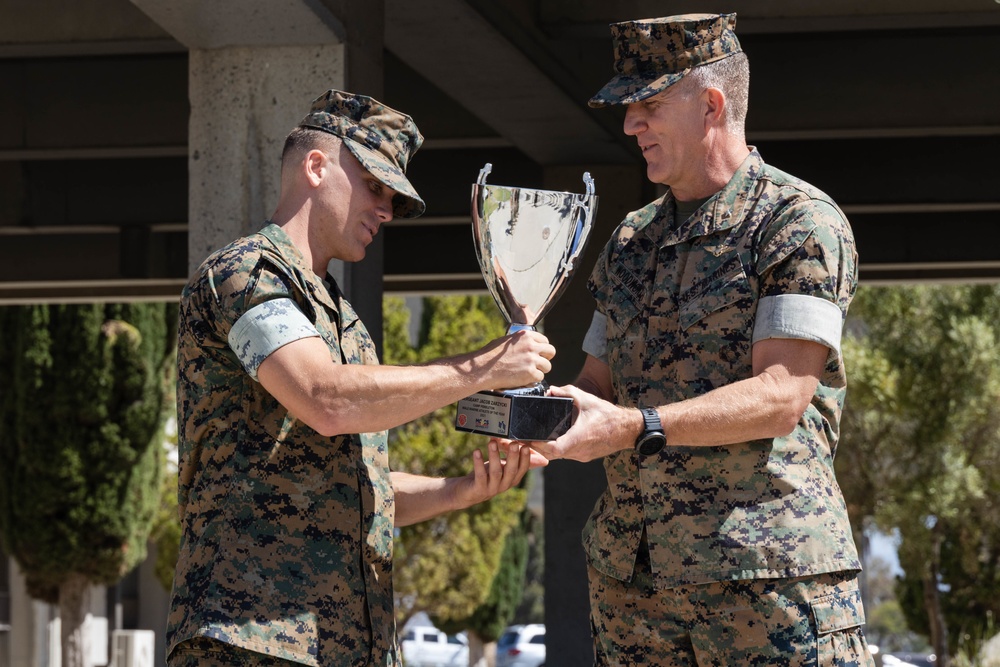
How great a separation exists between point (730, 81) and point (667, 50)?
6.9 inches

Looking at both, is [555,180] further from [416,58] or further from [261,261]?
[261,261]

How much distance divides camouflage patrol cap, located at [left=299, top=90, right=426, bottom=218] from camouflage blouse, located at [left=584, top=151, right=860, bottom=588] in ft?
2.10

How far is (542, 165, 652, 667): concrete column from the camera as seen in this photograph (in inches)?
376

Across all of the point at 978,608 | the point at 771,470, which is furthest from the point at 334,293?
the point at 978,608

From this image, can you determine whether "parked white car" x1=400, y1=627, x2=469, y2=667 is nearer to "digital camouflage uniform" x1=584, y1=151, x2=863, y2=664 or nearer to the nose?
"digital camouflage uniform" x1=584, y1=151, x2=863, y2=664

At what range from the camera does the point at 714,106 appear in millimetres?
3453

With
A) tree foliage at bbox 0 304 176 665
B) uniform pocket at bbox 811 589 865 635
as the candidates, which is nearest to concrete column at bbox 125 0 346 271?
uniform pocket at bbox 811 589 865 635

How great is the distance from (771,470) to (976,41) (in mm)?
7089

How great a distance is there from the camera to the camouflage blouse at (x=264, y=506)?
320cm

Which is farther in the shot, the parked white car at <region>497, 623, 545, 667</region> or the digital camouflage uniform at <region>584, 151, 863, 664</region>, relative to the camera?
the parked white car at <region>497, 623, 545, 667</region>

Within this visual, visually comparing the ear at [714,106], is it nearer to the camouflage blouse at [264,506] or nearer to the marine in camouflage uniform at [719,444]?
the marine in camouflage uniform at [719,444]

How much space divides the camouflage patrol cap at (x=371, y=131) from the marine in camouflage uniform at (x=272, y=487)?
2 cm

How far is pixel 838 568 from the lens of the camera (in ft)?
10.4

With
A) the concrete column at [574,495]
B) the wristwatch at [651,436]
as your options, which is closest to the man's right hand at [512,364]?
the wristwatch at [651,436]
